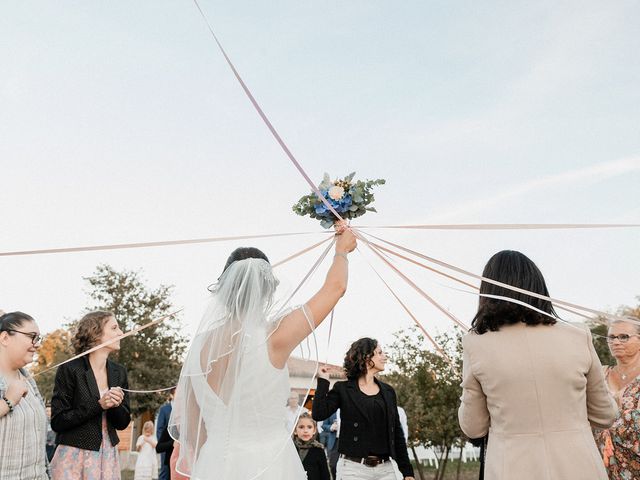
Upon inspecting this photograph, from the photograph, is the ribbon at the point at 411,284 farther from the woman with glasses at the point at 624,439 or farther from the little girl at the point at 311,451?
the little girl at the point at 311,451

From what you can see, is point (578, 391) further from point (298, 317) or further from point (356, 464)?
point (356, 464)

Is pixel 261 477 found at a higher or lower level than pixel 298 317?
lower

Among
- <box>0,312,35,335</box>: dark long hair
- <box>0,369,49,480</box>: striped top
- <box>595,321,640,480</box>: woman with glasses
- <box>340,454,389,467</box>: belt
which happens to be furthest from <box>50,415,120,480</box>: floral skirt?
<box>595,321,640,480</box>: woman with glasses

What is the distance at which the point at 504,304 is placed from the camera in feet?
11.5

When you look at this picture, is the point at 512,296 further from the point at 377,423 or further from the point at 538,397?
the point at 377,423

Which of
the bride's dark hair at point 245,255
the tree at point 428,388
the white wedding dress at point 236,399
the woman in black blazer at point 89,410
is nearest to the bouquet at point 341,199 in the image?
the bride's dark hair at point 245,255

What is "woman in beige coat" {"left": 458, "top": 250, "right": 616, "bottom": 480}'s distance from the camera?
3324 millimetres

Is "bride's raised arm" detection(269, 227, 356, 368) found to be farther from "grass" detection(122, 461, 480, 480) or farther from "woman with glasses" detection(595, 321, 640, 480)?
"grass" detection(122, 461, 480, 480)

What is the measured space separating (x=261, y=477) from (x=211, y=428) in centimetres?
39

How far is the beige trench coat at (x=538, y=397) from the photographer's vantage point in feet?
10.9

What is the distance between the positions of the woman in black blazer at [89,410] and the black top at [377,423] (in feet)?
7.51

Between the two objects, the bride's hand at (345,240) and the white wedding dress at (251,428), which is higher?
the bride's hand at (345,240)

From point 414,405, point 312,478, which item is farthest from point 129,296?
point 312,478

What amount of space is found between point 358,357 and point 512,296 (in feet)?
11.0
